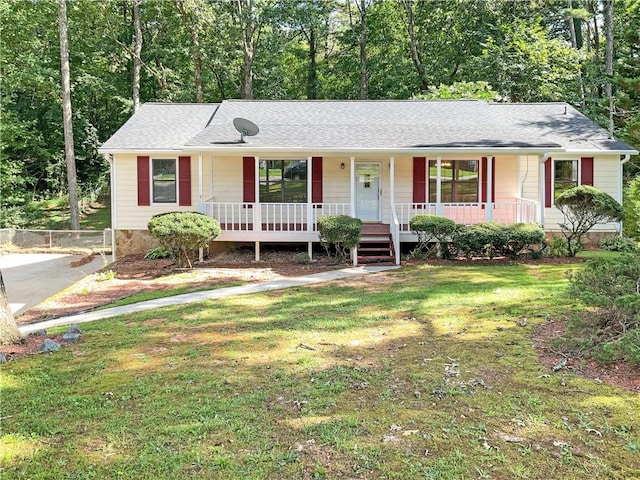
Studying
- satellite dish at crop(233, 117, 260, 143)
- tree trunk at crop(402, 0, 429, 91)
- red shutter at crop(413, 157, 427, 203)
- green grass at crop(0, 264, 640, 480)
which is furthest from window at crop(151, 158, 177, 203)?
tree trunk at crop(402, 0, 429, 91)

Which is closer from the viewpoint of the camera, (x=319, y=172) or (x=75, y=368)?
(x=75, y=368)

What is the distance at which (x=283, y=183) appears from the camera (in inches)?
576

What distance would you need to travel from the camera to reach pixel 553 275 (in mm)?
9820

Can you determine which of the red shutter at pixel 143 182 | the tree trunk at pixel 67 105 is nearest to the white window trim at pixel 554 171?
the red shutter at pixel 143 182

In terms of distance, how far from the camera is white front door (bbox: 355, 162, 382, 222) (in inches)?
581

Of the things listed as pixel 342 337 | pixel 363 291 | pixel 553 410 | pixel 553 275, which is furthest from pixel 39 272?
pixel 553 410

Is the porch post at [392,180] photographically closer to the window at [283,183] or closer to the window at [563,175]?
the window at [283,183]

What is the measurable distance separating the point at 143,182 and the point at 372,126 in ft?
23.0

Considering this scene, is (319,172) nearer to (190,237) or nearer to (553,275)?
(190,237)

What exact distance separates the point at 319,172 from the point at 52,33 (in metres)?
20.4

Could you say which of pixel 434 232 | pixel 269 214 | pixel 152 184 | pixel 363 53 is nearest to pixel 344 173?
pixel 269 214

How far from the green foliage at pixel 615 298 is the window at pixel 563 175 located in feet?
34.1

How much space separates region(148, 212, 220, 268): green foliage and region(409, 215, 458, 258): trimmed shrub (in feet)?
16.1

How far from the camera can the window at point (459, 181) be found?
14469mm
